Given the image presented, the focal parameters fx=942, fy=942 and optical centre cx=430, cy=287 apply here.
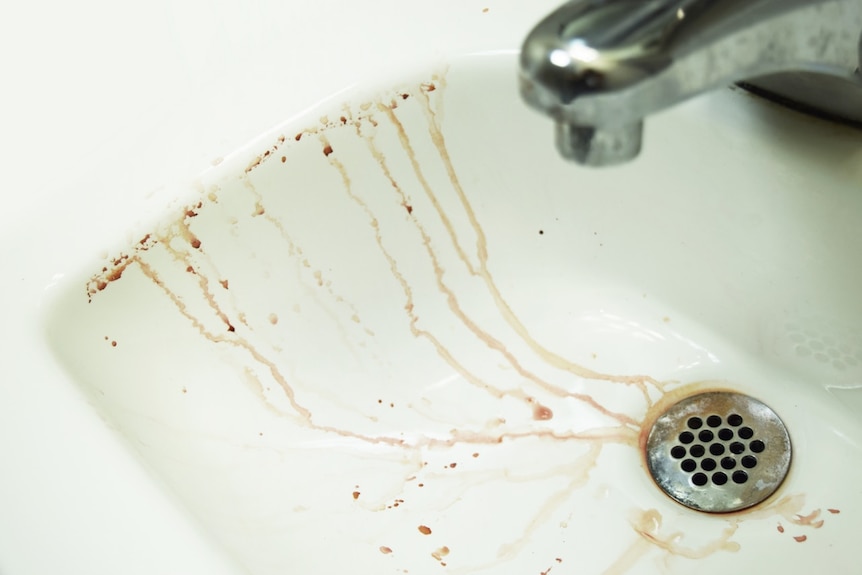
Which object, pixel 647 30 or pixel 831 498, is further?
pixel 831 498

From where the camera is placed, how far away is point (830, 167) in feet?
1.46

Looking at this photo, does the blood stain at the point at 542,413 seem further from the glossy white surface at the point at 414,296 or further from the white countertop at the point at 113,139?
the white countertop at the point at 113,139

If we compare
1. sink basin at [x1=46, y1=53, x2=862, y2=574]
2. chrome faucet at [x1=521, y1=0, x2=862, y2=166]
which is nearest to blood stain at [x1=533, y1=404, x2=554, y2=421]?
sink basin at [x1=46, y1=53, x2=862, y2=574]

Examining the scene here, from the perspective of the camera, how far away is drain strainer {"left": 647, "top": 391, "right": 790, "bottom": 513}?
0.49 metres

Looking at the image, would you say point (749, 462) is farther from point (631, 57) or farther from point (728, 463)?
point (631, 57)

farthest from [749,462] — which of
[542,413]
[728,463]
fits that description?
[542,413]

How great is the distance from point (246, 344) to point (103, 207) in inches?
3.9

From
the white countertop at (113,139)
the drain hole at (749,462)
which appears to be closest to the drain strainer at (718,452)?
the drain hole at (749,462)

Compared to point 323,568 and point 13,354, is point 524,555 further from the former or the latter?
point 13,354

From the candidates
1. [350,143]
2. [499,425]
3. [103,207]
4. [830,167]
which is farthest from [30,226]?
[830,167]

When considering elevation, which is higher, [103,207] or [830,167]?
[103,207]

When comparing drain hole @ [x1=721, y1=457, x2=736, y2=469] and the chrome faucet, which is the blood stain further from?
the chrome faucet

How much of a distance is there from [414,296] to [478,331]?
0.04m

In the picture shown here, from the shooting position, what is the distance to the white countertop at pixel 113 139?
0.36m
